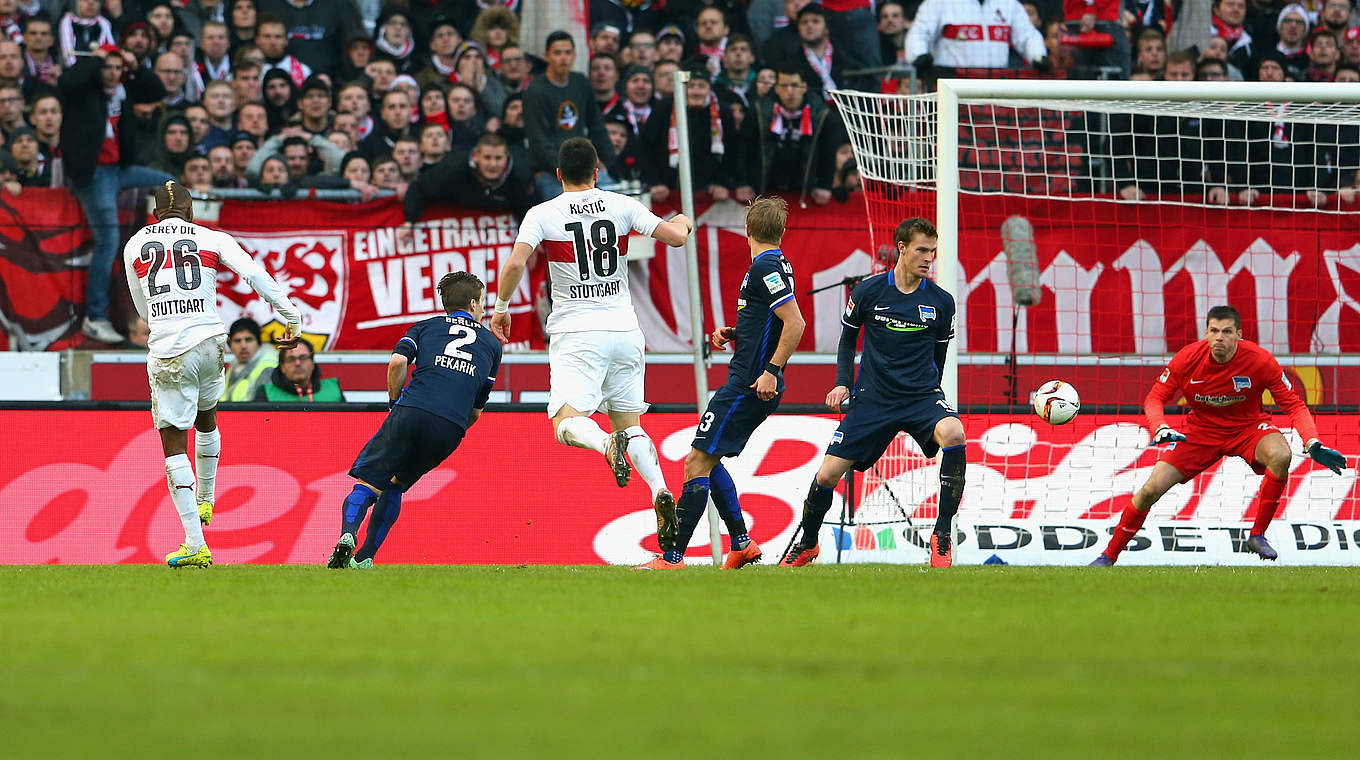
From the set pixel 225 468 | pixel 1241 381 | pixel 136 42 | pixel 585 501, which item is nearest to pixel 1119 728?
pixel 1241 381

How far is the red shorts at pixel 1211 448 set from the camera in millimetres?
10070

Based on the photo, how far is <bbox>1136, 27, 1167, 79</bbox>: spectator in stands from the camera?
15.2m

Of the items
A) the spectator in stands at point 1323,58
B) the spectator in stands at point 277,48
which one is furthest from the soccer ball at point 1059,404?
the spectator in stands at point 277,48

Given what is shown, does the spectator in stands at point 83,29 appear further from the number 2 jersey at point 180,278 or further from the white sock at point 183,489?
the white sock at point 183,489

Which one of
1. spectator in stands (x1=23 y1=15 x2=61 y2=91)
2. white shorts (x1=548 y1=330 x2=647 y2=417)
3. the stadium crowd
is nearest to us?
white shorts (x1=548 y1=330 x2=647 y2=417)

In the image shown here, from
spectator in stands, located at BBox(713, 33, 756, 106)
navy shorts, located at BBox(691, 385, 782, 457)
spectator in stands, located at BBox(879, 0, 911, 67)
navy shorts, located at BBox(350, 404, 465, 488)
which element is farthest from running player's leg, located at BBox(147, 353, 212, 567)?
spectator in stands, located at BBox(879, 0, 911, 67)

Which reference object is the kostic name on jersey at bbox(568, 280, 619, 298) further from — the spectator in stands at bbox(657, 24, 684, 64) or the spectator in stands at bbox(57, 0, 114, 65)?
the spectator in stands at bbox(57, 0, 114, 65)

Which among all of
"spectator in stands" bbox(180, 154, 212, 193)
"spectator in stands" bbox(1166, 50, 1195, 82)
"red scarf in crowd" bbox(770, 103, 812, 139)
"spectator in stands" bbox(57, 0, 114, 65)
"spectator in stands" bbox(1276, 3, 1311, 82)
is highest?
"spectator in stands" bbox(57, 0, 114, 65)

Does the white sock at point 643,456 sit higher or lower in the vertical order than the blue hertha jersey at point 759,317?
lower

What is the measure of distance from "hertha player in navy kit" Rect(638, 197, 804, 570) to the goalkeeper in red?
2684mm

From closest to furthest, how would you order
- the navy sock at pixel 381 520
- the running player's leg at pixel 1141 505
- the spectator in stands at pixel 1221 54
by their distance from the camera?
the navy sock at pixel 381 520 → the running player's leg at pixel 1141 505 → the spectator in stands at pixel 1221 54

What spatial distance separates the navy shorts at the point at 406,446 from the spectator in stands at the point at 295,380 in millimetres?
3419

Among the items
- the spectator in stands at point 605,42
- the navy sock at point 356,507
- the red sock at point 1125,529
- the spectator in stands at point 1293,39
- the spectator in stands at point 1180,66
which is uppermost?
the spectator in stands at point 605,42

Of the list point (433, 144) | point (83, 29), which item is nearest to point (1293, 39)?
point (433, 144)
